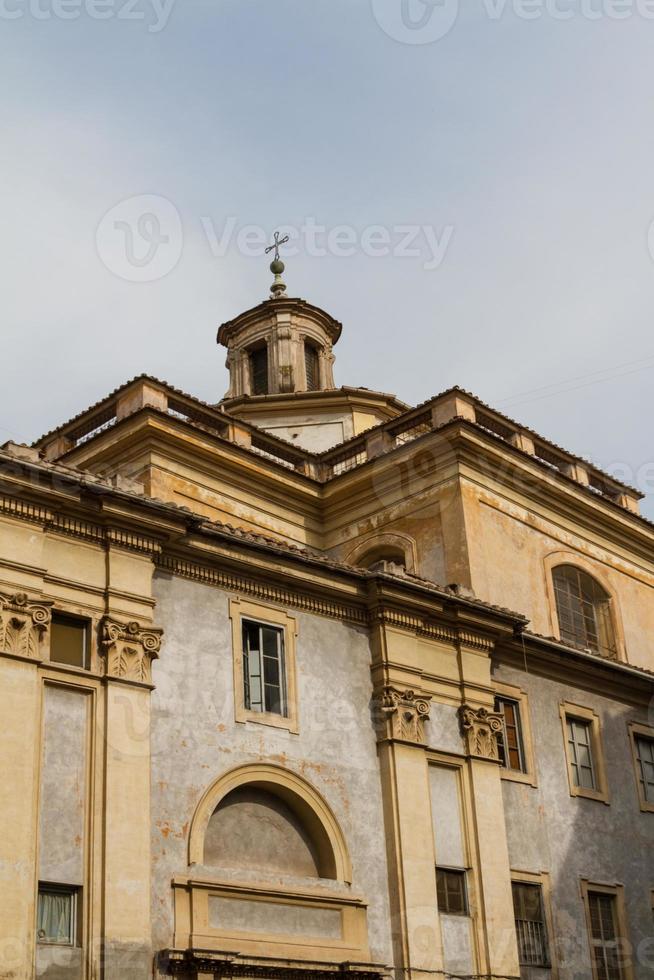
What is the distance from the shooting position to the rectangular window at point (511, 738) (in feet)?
69.6

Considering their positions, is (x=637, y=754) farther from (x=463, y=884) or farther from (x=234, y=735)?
(x=234, y=735)

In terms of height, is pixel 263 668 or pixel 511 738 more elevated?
pixel 263 668

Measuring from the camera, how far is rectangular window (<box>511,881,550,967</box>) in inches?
781

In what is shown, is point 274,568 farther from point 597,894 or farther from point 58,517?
point 597,894

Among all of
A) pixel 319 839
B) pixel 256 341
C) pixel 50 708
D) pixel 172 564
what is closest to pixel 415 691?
pixel 319 839

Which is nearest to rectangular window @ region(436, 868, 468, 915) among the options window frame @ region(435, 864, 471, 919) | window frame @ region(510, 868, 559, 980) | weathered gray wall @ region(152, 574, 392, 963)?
window frame @ region(435, 864, 471, 919)

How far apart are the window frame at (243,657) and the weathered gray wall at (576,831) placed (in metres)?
4.59

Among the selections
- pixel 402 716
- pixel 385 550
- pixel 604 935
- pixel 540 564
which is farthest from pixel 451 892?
pixel 540 564

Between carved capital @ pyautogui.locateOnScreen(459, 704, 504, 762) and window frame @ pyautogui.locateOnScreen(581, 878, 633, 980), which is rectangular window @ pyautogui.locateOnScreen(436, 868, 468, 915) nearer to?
carved capital @ pyautogui.locateOnScreen(459, 704, 504, 762)

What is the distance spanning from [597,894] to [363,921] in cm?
567

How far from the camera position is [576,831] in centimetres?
2175

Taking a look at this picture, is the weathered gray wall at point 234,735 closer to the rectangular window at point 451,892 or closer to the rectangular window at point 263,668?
the rectangular window at point 263,668

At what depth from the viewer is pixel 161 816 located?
52.5 ft

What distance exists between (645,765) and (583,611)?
4.29 metres
